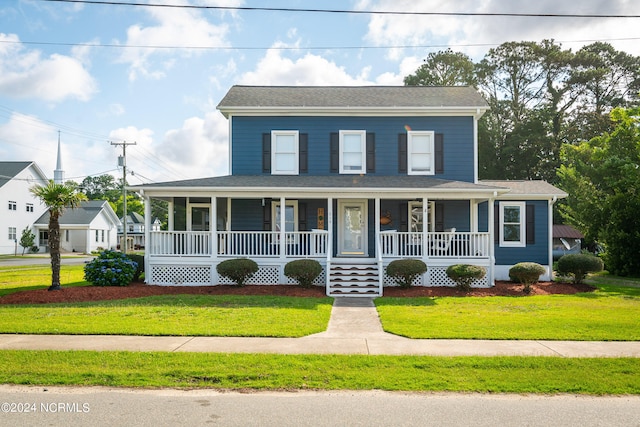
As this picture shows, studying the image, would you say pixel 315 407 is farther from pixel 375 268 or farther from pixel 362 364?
pixel 375 268

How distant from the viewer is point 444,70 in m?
43.0

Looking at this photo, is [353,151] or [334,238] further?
[353,151]

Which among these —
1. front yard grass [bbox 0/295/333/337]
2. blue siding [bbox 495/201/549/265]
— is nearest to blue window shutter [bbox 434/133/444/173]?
blue siding [bbox 495/201/549/265]

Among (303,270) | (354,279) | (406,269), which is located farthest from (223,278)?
(406,269)

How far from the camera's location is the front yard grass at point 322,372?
6.12 m

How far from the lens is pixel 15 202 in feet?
154

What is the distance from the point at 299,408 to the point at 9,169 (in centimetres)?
5197

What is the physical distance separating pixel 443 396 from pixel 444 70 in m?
41.4

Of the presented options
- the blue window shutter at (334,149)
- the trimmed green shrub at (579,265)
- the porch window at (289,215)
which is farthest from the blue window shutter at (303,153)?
the trimmed green shrub at (579,265)

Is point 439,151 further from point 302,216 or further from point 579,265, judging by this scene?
point 579,265

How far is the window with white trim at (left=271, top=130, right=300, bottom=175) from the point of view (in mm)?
19266

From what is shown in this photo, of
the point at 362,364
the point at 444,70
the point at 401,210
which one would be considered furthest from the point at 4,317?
the point at 444,70

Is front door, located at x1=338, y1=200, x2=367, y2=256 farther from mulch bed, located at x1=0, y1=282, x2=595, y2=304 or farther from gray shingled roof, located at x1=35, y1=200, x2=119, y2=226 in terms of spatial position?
gray shingled roof, located at x1=35, y1=200, x2=119, y2=226

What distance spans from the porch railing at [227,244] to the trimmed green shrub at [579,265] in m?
8.89
